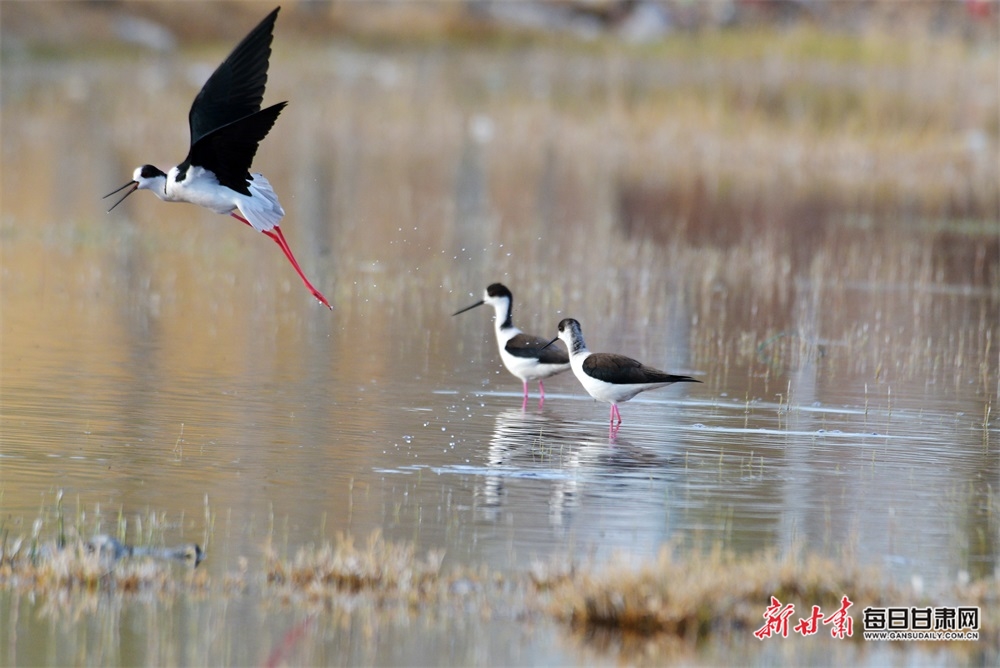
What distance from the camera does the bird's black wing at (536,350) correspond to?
12484 millimetres

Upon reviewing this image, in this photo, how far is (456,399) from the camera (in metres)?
12.3

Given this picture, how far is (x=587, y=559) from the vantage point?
782cm

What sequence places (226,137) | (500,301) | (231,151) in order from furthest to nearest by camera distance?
(500,301) < (231,151) < (226,137)

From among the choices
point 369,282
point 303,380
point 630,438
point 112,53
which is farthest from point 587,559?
point 112,53

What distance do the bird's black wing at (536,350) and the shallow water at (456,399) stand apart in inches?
13.0

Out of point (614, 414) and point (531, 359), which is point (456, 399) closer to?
point (531, 359)

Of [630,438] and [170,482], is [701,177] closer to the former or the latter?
[630,438]

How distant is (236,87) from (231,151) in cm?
37

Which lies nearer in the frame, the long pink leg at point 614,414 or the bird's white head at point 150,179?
the bird's white head at point 150,179

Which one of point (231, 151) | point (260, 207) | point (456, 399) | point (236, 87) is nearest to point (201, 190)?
point (231, 151)

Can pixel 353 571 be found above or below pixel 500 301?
below

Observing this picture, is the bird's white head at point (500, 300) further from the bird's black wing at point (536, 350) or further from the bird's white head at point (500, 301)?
the bird's black wing at point (536, 350)

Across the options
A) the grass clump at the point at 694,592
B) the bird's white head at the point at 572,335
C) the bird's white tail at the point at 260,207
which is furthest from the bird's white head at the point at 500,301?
the grass clump at the point at 694,592

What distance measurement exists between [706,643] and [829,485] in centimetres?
303
